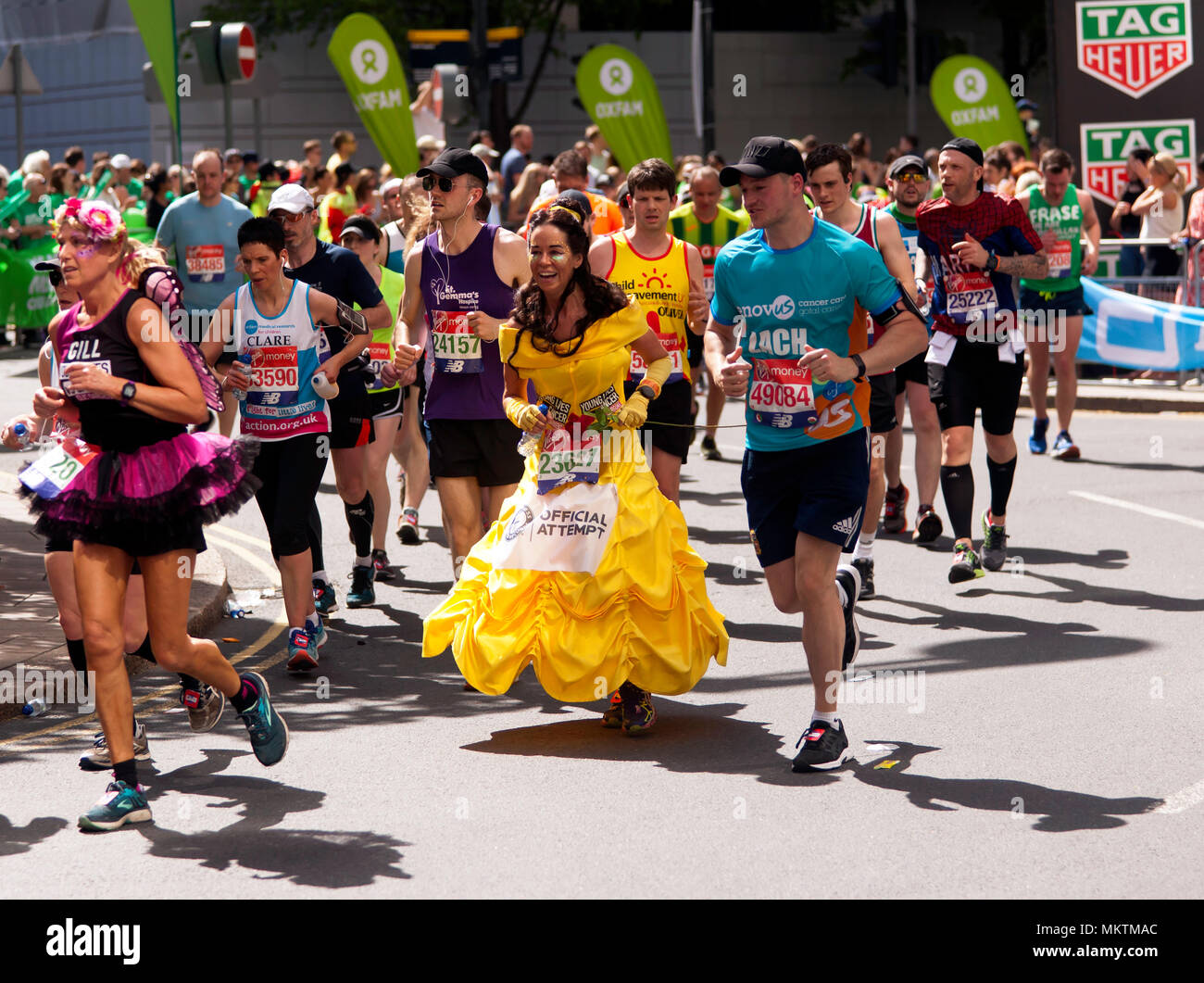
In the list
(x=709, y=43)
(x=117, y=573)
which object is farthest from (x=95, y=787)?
(x=709, y=43)

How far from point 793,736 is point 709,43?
625 inches

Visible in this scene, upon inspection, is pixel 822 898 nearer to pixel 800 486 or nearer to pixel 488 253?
pixel 800 486

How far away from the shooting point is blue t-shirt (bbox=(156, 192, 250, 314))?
12125 millimetres

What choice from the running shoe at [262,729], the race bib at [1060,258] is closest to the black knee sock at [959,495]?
the race bib at [1060,258]

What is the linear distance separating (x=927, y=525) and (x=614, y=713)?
4.15m

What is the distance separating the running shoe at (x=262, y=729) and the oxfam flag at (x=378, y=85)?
14.7 m

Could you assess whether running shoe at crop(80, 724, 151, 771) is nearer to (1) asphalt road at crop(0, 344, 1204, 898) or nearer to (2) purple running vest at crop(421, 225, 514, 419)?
(1) asphalt road at crop(0, 344, 1204, 898)

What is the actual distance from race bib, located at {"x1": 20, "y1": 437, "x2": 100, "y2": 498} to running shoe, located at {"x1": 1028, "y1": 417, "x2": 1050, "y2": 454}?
30.9 feet

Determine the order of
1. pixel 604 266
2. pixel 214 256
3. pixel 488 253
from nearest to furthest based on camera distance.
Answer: pixel 488 253 < pixel 604 266 < pixel 214 256

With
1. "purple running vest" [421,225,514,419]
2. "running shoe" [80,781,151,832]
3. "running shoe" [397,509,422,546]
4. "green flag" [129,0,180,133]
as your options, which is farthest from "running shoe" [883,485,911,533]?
"green flag" [129,0,180,133]

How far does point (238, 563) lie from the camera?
10.3 m

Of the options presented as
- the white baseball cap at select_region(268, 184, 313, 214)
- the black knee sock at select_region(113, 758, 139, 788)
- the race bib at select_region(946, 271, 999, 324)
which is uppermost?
the white baseball cap at select_region(268, 184, 313, 214)

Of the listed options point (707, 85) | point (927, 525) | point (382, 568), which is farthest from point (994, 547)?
point (707, 85)

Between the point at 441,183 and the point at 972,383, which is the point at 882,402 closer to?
the point at 972,383
